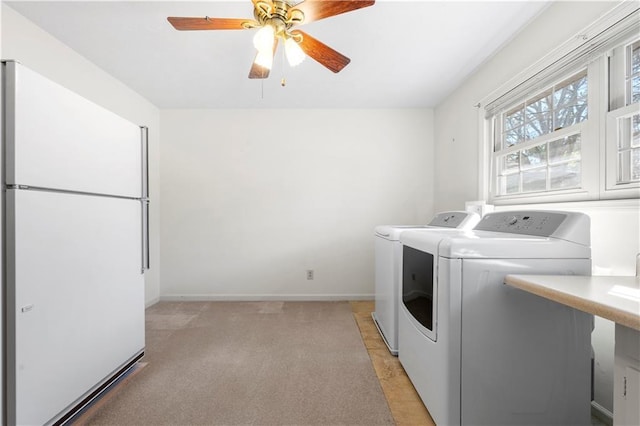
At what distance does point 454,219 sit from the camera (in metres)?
2.27

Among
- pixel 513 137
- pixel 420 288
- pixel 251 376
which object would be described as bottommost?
pixel 251 376

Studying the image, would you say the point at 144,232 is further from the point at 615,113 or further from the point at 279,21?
the point at 615,113

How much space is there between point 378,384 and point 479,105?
7.97ft

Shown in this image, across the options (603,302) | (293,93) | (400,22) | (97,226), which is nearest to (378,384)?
(603,302)

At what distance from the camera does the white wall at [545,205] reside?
1312 millimetres

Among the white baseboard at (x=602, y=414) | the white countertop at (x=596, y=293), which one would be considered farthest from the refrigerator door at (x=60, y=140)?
the white baseboard at (x=602, y=414)

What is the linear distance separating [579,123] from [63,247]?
2.87m

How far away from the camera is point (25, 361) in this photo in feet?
3.78

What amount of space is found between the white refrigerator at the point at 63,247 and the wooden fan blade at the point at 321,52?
1.24 m

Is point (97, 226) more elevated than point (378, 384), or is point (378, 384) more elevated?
point (97, 226)

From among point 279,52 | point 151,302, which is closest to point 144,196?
point 279,52

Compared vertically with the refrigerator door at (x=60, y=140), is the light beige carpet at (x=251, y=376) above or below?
below

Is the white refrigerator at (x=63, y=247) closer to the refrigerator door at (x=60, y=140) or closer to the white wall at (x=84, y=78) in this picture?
the refrigerator door at (x=60, y=140)

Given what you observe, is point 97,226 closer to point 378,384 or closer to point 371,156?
point 378,384
